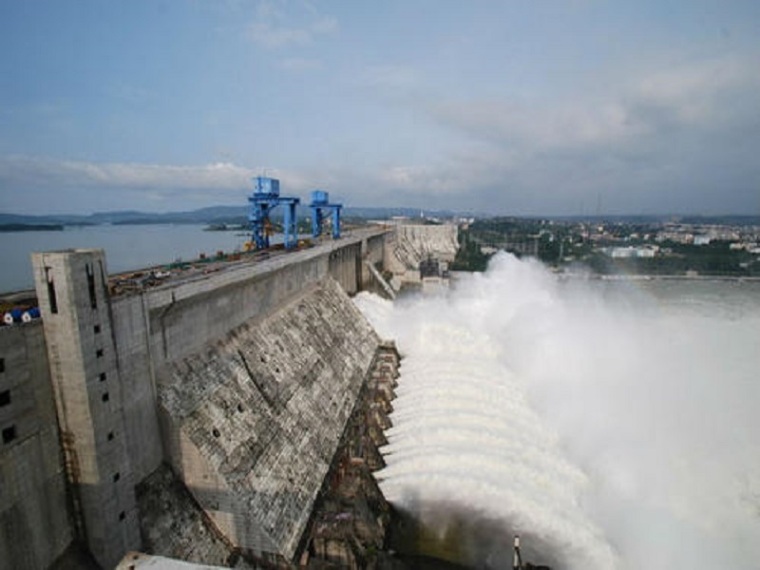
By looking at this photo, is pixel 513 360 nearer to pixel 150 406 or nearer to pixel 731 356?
pixel 731 356

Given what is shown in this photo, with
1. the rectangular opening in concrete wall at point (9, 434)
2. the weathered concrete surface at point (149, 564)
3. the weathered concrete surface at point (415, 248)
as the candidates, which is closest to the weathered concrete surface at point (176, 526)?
the rectangular opening in concrete wall at point (9, 434)

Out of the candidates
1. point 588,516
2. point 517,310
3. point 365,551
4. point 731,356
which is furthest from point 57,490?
point 731,356

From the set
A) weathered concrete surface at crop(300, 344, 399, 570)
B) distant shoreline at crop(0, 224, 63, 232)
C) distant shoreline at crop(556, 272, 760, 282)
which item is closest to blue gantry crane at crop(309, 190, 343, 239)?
weathered concrete surface at crop(300, 344, 399, 570)

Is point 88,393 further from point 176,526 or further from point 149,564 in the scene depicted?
point 149,564

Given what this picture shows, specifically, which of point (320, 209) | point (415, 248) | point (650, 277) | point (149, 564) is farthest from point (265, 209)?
point (650, 277)

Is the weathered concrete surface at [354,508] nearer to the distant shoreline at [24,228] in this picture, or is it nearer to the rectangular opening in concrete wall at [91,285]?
the rectangular opening in concrete wall at [91,285]

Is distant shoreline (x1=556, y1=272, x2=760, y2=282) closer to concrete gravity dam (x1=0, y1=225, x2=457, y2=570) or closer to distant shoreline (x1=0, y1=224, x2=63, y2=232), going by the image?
concrete gravity dam (x1=0, y1=225, x2=457, y2=570)
